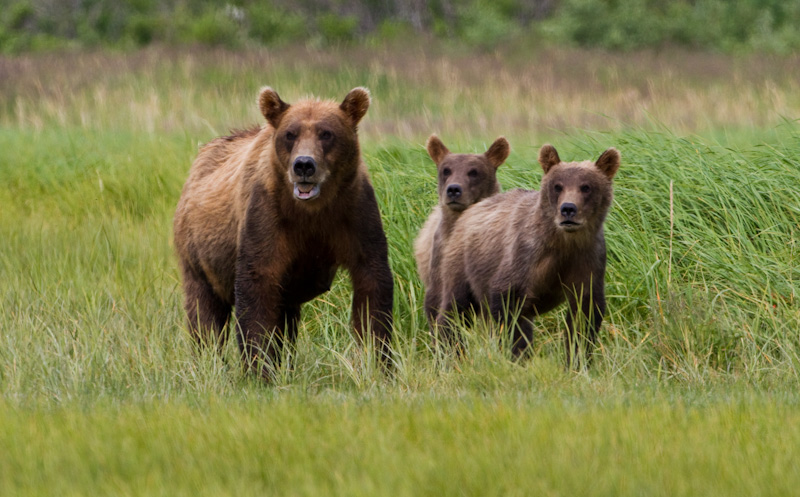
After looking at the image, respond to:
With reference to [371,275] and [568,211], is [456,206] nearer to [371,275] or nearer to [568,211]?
[568,211]

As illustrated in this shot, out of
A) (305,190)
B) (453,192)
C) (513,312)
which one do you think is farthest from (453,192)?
→ (305,190)

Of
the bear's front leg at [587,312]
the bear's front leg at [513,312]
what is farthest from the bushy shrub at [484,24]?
the bear's front leg at [587,312]

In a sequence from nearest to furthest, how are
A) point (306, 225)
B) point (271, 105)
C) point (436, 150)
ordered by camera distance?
point (306, 225) < point (271, 105) < point (436, 150)

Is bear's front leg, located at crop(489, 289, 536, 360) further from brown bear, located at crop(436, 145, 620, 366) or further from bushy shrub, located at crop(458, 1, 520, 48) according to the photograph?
bushy shrub, located at crop(458, 1, 520, 48)

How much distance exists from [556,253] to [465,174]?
141 centimetres

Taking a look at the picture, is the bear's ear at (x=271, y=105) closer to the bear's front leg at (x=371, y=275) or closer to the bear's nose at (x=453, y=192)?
the bear's front leg at (x=371, y=275)

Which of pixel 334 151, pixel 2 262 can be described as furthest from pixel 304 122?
pixel 2 262

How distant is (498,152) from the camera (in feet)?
26.0

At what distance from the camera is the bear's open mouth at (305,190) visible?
578cm

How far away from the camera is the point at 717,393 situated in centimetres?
545

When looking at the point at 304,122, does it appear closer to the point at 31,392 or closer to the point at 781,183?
the point at 31,392

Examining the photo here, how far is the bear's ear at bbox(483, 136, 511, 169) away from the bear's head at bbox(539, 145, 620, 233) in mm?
1137

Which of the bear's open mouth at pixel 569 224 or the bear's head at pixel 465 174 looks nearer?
the bear's open mouth at pixel 569 224

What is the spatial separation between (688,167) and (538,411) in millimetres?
4209
